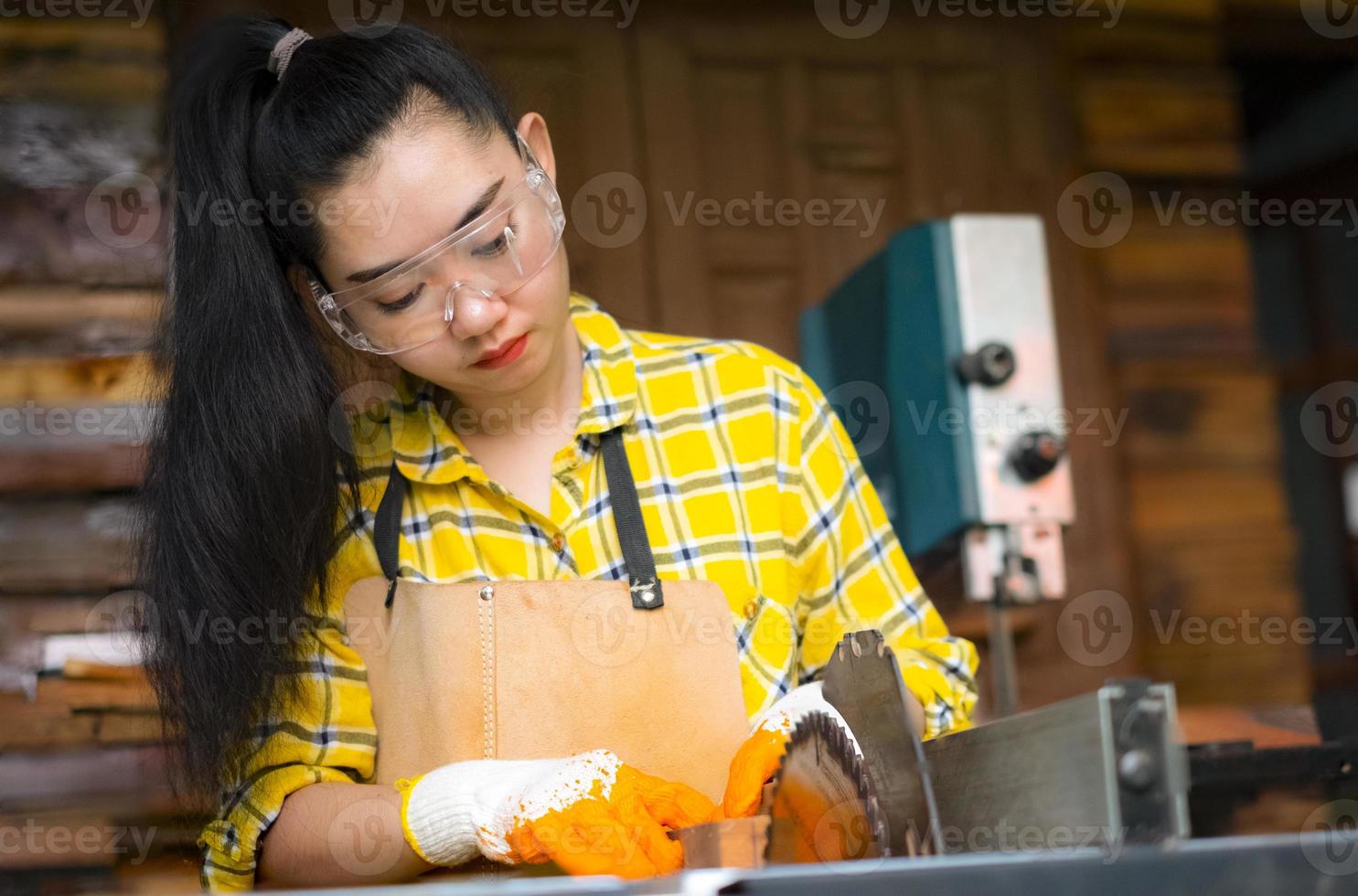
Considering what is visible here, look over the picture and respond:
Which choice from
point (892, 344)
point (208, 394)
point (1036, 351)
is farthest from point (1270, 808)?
point (208, 394)

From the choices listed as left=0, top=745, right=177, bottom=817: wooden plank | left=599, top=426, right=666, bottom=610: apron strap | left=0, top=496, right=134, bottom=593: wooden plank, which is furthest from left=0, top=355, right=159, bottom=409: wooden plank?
Result: left=599, top=426, right=666, bottom=610: apron strap

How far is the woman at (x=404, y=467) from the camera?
178cm

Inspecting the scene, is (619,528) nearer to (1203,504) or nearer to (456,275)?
(456,275)

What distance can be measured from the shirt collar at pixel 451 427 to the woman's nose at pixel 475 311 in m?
0.28

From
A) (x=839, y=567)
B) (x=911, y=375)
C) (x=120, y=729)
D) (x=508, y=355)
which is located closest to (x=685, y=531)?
(x=839, y=567)

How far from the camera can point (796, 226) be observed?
12.3 feet

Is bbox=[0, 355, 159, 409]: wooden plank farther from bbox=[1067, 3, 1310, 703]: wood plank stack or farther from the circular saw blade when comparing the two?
bbox=[1067, 3, 1310, 703]: wood plank stack

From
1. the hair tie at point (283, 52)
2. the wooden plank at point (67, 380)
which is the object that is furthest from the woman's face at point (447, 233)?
the wooden plank at point (67, 380)

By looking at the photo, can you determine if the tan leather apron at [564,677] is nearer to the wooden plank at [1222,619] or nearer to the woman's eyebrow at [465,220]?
the woman's eyebrow at [465,220]

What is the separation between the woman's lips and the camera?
187 centimetres

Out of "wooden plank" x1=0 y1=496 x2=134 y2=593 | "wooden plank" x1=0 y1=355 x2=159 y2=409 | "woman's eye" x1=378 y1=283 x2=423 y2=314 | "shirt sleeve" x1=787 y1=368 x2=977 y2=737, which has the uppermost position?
"wooden plank" x1=0 y1=355 x2=159 y2=409

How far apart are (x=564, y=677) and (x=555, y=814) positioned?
367 mm

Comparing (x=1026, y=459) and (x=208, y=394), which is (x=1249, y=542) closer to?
(x=1026, y=459)

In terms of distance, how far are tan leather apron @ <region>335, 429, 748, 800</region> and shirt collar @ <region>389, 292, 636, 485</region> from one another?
185 mm
